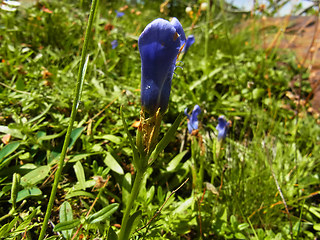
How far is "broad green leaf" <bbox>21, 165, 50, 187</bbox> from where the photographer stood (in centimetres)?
115

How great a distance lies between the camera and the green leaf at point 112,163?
1323 mm

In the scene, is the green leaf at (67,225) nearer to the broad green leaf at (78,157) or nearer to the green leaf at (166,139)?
the green leaf at (166,139)

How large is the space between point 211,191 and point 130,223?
0.60 m

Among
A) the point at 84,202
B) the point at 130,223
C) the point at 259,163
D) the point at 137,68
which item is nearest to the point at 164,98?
the point at 130,223

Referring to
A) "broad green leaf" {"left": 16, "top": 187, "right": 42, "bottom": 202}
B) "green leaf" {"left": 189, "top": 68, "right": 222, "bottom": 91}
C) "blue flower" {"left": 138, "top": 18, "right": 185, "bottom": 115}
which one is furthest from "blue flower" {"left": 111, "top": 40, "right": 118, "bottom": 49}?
"blue flower" {"left": 138, "top": 18, "right": 185, "bottom": 115}

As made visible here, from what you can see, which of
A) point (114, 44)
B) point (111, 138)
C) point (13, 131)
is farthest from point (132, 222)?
point (114, 44)

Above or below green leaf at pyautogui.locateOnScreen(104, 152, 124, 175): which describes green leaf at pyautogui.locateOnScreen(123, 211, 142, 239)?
above

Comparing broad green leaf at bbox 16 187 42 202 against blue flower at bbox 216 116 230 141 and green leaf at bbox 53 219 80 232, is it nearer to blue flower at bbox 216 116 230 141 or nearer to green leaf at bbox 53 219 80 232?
green leaf at bbox 53 219 80 232

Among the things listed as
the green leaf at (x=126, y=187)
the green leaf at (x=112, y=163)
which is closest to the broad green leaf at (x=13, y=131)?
the green leaf at (x=112, y=163)

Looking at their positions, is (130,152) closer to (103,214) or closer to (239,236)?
(103,214)

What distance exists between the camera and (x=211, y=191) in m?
1.35

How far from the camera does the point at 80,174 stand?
4.14 ft

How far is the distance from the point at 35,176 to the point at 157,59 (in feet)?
2.82

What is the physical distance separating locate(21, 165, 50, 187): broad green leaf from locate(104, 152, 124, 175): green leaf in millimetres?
289
